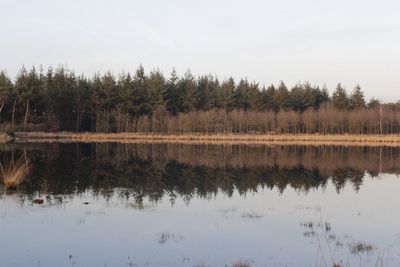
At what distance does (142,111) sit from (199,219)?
2778 inches

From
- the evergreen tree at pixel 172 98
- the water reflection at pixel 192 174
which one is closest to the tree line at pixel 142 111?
the evergreen tree at pixel 172 98

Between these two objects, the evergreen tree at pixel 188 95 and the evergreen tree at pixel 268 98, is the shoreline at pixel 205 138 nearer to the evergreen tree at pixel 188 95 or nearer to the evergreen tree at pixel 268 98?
the evergreen tree at pixel 188 95

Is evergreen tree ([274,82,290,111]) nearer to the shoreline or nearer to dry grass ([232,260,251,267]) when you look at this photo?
the shoreline

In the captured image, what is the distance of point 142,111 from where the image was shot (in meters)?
85.6

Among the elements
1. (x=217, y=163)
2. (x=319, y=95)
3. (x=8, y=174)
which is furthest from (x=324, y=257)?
(x=319, y=95)

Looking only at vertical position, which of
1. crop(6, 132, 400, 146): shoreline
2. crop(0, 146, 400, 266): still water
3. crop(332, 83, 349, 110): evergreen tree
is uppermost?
crop(332, 83, 349, 110): evergreen tree

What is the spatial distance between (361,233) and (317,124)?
229 ft

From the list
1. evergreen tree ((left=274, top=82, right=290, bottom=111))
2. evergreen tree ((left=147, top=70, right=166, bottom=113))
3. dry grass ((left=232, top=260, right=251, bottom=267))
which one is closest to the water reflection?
dry grass ((left=232, top=260, right=251, bottom=267))

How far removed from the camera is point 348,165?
1412 inches

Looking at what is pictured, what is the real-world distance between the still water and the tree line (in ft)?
155

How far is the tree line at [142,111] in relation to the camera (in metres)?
76.2

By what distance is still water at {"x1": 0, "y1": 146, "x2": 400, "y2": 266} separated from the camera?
38.2 feet

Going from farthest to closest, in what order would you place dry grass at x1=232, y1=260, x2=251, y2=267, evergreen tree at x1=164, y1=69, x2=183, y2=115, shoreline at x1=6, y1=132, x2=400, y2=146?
evergreen tree at x1=164, y1=69, x2=183, y2=115 → shoreline at x1=6, y1=132, x2=400, y2=146 → dry grass at x1=232, y1=260, x2=251, y2=267

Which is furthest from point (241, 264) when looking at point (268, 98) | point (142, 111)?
point (268, 98)
